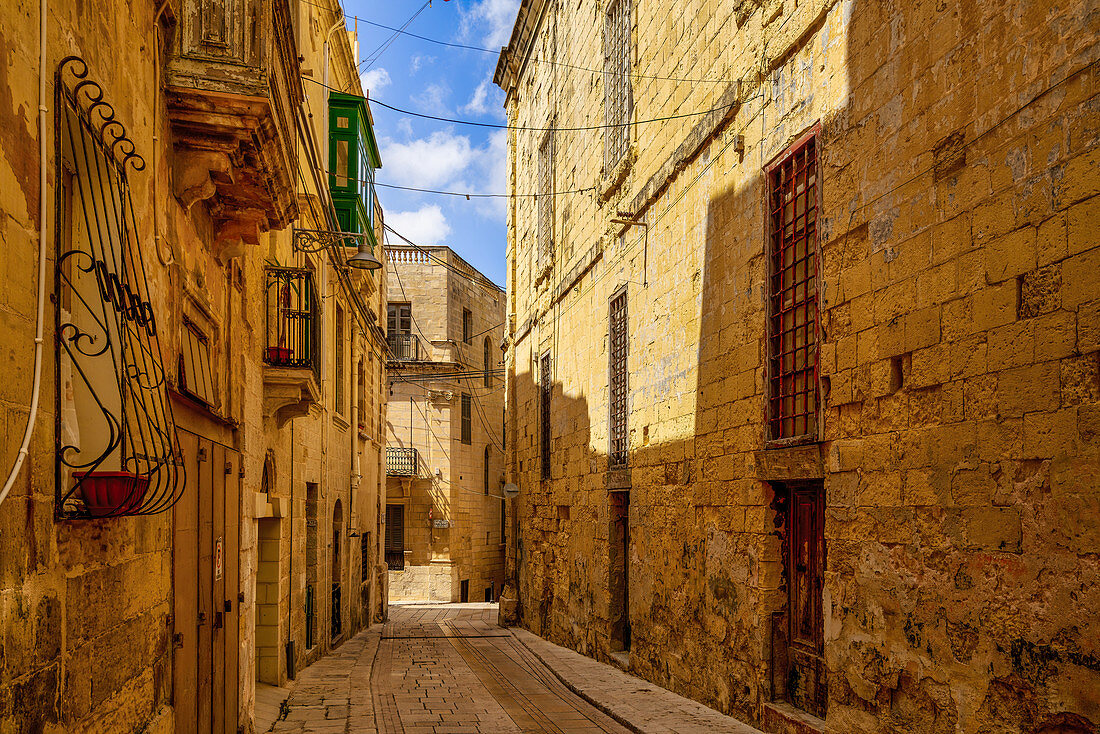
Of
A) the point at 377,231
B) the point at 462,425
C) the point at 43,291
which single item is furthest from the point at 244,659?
the point at 462,425

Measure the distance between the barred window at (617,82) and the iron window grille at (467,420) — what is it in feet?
65.3

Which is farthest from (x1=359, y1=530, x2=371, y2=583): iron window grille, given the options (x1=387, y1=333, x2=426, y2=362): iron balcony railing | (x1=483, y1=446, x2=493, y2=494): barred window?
(x1=483, y1=446, x2=493, y2=494): barred window

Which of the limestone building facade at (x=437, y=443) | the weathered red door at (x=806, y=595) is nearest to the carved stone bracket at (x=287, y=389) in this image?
the weathered red door at (x=806, y=595)

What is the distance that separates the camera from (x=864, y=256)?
6.08 metres

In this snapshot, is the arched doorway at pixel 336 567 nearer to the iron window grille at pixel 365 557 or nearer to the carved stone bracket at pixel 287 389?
the iron window grille at pixel 365 557

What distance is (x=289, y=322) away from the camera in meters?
10.3

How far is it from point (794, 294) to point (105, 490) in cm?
537

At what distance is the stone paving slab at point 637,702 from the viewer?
7617 mm

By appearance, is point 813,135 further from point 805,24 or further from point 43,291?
point 43,291

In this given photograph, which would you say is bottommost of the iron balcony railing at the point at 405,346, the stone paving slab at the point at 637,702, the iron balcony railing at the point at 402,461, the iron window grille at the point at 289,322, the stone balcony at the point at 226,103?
the stone paving slab at the point at 637,702

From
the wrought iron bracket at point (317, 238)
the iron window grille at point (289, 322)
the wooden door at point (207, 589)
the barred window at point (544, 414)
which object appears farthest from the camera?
the barred window at point (544, 414)

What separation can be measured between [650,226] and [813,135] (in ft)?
13.3

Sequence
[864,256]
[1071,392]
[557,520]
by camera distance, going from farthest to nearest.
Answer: [557,520]
[864,256]
[1071,392]

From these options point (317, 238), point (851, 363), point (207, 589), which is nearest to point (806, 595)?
point (851, 363)
